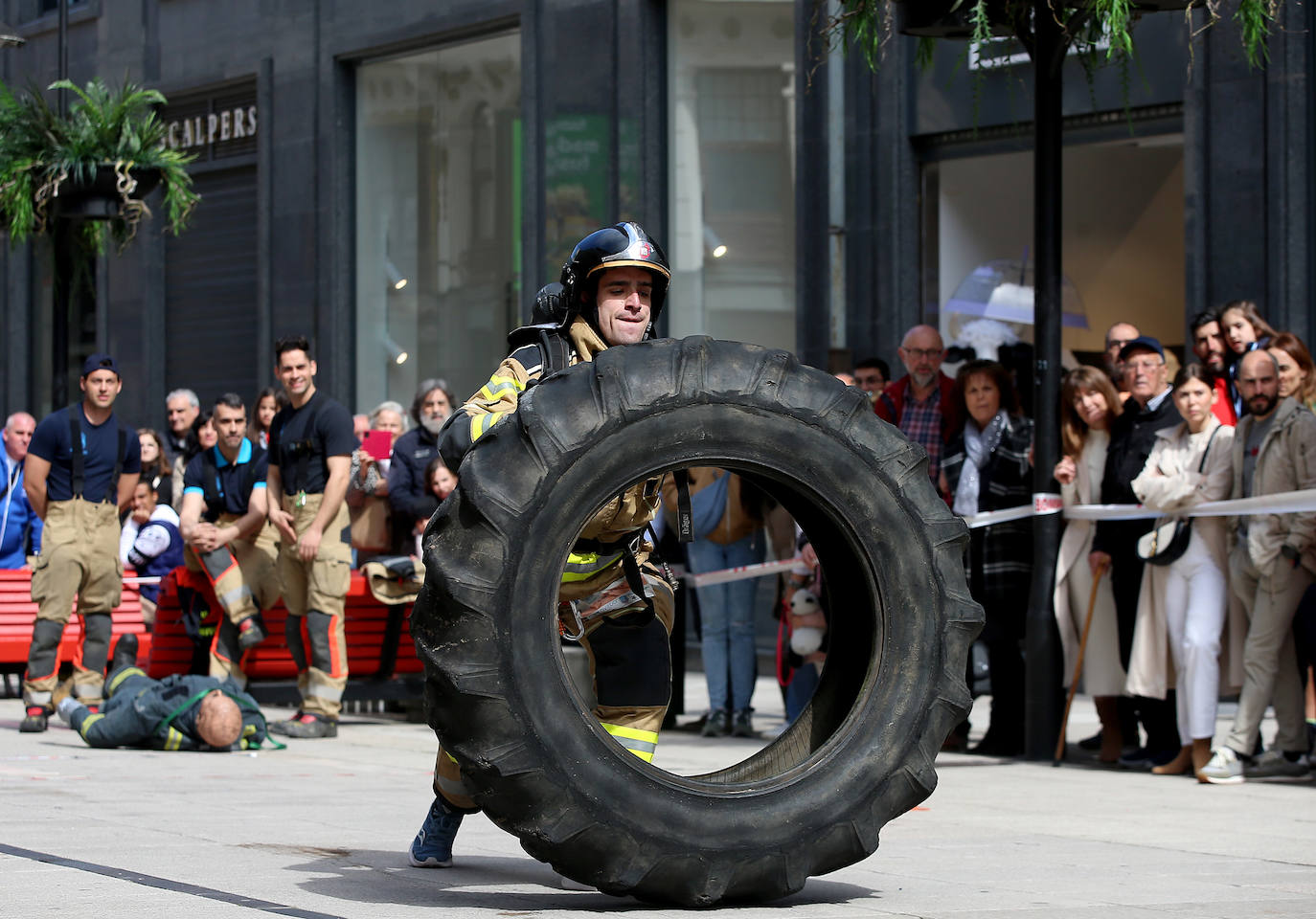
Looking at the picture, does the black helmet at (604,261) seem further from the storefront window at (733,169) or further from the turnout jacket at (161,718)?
the storefront window at (733,169)

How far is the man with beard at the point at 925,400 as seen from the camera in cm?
1109

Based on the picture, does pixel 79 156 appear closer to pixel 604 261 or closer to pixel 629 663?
pixel 604 261

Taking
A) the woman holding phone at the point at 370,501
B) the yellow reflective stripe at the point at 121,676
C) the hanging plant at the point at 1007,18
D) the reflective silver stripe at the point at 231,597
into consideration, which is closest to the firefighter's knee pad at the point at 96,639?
the reflective silver stripe at the point at 231,597

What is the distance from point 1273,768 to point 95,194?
10.4 m

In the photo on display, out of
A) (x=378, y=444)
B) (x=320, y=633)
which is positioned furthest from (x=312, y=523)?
(x=378, y=444)

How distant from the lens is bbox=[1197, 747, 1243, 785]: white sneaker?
9.32 meters

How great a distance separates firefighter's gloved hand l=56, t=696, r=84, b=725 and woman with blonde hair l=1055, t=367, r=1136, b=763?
206 inches

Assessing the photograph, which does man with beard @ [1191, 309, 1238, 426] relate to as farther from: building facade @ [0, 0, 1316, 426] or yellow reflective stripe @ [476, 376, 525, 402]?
yellow reflective stripe @ [476, 376, 525, 402]

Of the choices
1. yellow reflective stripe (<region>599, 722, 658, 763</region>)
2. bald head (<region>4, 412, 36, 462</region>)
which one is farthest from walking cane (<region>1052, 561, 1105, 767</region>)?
bald head (<region>4, 412, 36, 462</region>)

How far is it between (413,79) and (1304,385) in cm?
1205

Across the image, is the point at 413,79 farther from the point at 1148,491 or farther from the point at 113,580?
the point at 1148,491

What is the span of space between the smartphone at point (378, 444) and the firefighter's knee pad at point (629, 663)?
25.4 ft

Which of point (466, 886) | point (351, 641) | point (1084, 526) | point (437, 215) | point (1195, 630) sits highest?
point (437, 215)

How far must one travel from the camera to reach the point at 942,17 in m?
9.91
